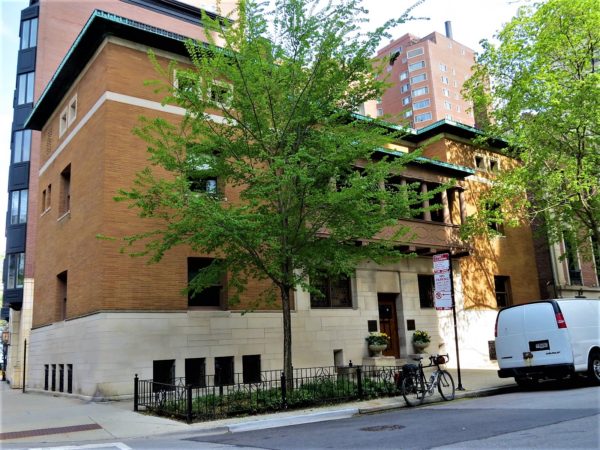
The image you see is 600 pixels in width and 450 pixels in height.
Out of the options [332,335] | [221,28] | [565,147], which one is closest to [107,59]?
[221,28]

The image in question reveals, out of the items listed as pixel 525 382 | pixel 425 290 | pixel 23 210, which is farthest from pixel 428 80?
pixel 525 382

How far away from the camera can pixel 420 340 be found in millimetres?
21469

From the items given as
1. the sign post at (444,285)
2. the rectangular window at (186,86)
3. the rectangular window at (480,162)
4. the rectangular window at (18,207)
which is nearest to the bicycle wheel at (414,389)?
the sign post at (444,285)

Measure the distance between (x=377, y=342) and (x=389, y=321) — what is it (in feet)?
7.57

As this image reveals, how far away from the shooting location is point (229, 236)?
38.7 ft

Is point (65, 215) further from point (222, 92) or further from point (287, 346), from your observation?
point (287, 346)

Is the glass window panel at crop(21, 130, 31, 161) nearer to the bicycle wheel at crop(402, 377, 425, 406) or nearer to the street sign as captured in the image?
the street sign

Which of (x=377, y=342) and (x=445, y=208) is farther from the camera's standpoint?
(x=445, y=208)

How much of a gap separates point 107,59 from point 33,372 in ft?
48.5

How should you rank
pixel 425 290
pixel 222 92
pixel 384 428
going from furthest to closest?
pixel 425 290 → pixel 222 92 → pixel 384 428

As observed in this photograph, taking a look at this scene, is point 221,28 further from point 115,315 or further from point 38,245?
point 38,245

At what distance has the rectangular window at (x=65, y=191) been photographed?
70.5 feet

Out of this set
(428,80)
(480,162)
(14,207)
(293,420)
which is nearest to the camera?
(293,420)

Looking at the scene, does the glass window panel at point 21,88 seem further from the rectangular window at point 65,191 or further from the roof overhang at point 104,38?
the rectangular window at point 65,191
